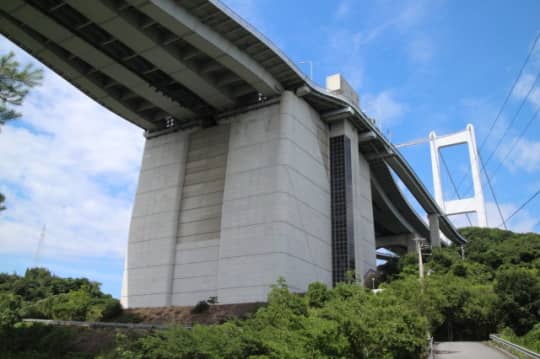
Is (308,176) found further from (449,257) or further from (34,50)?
(449,257)

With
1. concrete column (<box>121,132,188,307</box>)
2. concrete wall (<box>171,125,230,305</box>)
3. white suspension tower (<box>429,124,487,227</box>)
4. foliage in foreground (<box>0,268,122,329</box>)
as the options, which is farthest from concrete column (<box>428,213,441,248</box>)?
foliage in foreground (<box>0,268,122,329</box>)

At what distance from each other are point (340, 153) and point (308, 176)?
497 cm

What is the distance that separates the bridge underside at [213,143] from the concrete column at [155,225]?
105 millimetres

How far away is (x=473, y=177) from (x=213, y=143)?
206 ft

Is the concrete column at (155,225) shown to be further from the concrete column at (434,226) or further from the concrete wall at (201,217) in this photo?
the concrete column at (434,226)

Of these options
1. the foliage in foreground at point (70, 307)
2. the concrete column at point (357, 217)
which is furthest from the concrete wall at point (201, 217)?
the concrete column at point (357, 217)

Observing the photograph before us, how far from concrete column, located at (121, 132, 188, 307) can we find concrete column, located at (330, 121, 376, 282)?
1226cm

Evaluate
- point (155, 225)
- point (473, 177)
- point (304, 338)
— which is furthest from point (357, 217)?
point (473, 177)

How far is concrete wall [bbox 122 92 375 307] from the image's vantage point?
3145 centimetres

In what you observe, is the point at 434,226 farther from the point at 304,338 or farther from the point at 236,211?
the point at 304,338

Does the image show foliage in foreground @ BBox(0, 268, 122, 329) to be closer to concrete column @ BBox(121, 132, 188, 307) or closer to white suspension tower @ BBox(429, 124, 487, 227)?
concrete column @ BBox(121, 132, 188, 307)

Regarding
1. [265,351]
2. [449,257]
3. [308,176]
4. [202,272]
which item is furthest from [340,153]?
[265,351]

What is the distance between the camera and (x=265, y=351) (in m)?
12.2

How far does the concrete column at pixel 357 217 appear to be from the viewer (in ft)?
118
